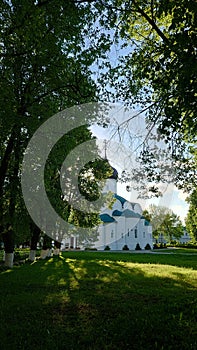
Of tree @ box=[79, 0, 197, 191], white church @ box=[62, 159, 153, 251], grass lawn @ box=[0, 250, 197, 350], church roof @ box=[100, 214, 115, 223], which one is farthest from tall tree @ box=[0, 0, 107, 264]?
church roof @ box=[100, 214, 115, 223]

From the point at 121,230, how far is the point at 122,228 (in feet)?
1.48

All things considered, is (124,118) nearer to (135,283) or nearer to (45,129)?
(45,129)

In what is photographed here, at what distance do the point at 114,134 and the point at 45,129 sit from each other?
268 centimetres

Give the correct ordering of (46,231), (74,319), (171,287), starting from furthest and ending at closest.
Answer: (46,231) < (171,287) < (74,319)

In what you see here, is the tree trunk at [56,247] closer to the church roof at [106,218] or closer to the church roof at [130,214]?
the church roof at [106,218]

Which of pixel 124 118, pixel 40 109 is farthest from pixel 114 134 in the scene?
pixel 40 109

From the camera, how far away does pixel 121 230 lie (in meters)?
51.0

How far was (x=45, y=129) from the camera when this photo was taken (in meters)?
9.90

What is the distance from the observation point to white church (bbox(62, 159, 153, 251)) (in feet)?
160

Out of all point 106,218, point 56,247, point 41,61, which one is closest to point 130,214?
→ point 106,218

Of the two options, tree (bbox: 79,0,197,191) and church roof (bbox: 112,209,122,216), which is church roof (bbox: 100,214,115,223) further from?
tree (bbox: 79,0,197,191)

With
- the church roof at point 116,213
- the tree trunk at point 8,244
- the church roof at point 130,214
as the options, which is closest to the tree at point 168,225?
the church roof at point 130,214

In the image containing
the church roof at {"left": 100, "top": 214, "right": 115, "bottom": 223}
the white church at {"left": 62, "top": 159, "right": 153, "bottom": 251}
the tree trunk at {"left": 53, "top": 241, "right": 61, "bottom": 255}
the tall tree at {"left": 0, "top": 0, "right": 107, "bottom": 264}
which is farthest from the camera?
the church roof at {"left": 100, "top": 214, "right": 115, "bottom": 223}

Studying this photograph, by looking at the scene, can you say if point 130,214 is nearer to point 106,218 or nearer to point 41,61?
point 106,218
